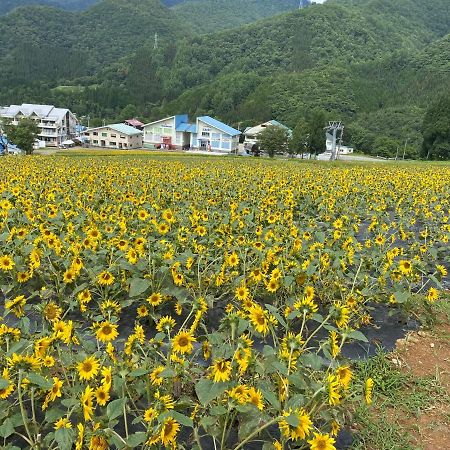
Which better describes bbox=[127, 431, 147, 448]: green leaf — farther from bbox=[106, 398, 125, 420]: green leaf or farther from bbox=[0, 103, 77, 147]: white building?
bbox=[0, 103, 77, 147]: white building

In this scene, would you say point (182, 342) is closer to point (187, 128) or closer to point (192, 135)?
point (192, 135)

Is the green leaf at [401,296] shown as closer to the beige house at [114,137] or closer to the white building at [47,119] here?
the beige house at [114,137]

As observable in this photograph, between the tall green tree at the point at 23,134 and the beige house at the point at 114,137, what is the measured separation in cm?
2765

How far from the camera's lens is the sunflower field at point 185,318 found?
2014 mm

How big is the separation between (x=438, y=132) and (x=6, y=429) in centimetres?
5176

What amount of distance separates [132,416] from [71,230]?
256 centimetres

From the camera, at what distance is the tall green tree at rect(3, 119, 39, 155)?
118ft

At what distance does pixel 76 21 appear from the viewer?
16738 centimetres

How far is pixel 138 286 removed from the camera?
11.2ft

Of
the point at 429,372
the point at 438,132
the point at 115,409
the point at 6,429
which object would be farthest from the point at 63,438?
the point at 438,132

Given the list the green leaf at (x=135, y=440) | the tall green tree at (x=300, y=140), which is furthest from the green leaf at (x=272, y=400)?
the tall green tree at (x=300, y=140)

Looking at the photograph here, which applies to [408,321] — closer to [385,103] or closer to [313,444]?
[313,444]

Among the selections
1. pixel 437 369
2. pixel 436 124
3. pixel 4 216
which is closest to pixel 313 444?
pixel 437 369

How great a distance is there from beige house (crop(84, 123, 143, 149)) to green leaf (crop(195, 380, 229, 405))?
6619 centimetres
